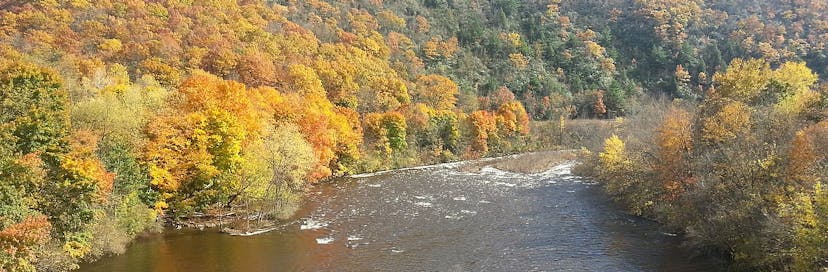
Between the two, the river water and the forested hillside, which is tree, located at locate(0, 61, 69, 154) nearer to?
the forested hillside

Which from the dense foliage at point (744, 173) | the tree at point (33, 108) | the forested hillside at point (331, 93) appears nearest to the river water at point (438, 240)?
the dense foliage at point (744, 173)

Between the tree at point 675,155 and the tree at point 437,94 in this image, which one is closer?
the tree at point 675,155

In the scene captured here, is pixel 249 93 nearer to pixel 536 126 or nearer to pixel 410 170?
pixel 410 170

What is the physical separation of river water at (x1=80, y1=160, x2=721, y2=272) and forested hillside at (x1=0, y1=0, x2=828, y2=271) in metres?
2.70

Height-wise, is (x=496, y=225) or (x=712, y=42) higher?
(x=712, y=42)

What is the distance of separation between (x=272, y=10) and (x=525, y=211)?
83.6 meters

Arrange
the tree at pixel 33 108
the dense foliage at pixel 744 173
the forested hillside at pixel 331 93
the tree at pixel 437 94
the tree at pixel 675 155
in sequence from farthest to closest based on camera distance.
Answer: the tree at pixel 437 94, the tree at pixel 675 155, the tree at pixel 33 108, the forested hillside at pixel 331 93, the dense foliage at pixel 744 173

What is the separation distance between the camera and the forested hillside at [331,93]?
2741 cm

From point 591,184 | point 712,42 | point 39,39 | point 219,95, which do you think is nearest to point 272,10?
point 39,39

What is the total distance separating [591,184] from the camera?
176 ft

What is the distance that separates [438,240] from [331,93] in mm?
53062

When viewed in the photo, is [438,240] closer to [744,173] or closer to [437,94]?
[744,173]

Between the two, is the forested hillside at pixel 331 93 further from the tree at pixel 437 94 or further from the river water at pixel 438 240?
the river water at pixel 438 240

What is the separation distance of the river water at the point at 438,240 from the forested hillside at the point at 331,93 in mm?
2704
